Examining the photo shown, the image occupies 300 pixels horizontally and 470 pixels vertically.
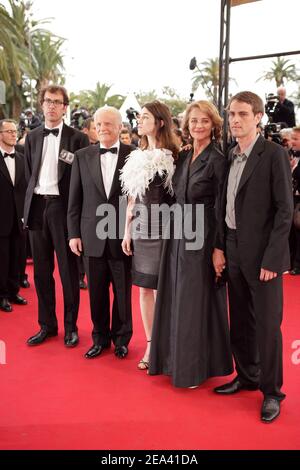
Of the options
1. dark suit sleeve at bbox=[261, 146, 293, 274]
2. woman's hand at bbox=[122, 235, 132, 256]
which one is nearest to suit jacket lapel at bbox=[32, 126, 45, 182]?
woman's hand at bbox=[122, 235, 132, 256]

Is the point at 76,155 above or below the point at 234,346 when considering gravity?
above

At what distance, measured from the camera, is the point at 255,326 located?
306cm

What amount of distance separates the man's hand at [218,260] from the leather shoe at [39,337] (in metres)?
1.62

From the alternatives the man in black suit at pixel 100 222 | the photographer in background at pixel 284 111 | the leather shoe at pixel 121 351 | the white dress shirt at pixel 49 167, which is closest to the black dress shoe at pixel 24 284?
the white dress shirt at pixel 49 167

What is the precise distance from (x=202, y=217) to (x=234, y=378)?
104cm

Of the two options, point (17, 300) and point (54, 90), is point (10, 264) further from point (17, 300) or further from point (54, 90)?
point (54, 90)

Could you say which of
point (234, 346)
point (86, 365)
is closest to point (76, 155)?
point (86, 365)

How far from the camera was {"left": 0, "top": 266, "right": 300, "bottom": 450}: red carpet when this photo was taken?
2.59m

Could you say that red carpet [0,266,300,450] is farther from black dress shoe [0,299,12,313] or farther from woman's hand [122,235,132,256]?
black dress shoe [0,299,12,313]

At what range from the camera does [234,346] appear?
3.18 m

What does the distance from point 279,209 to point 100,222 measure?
4.41 ft

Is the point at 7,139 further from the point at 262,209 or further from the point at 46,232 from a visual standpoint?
the point at 262,209
